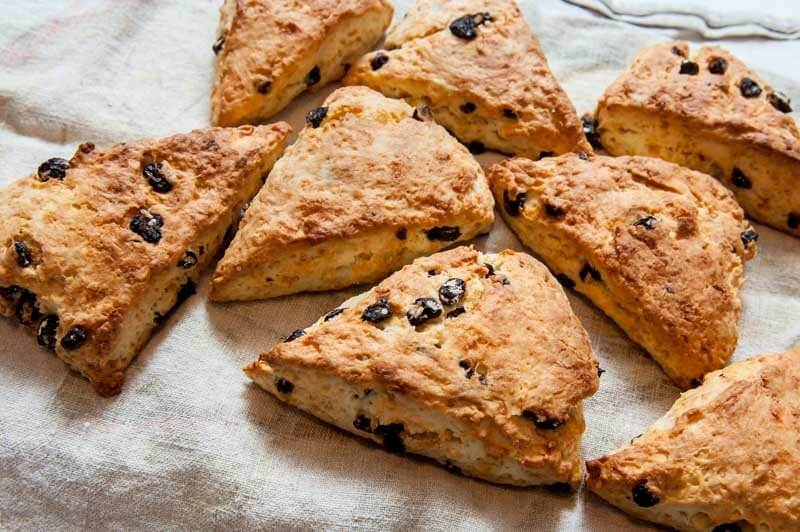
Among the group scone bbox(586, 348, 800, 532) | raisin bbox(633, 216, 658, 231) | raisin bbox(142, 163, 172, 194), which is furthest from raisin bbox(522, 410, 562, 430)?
raisin bbox(142, 163, 172, 194)

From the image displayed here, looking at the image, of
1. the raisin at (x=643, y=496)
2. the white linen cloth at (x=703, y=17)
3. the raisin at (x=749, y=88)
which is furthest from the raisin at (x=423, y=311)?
the white linen cloth at (x=703, y=17)

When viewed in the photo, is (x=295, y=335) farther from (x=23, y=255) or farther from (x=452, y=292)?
(x=23, y=255)

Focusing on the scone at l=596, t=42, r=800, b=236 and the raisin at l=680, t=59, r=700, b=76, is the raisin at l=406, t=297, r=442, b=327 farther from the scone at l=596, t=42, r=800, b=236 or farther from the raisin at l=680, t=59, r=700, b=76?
the raisin at l=680, t=59, r=700, b=76

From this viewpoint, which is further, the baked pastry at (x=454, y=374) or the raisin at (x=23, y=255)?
the raisin at (x=23, y=255)

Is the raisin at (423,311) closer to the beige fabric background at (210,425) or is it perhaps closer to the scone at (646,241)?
the beige fabric background at (210,425)

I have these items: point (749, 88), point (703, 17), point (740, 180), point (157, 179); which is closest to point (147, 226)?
point (157, 179)

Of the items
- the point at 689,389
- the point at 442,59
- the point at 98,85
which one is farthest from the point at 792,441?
the point at 98,85

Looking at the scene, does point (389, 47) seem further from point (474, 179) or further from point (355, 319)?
point (355, 319)
